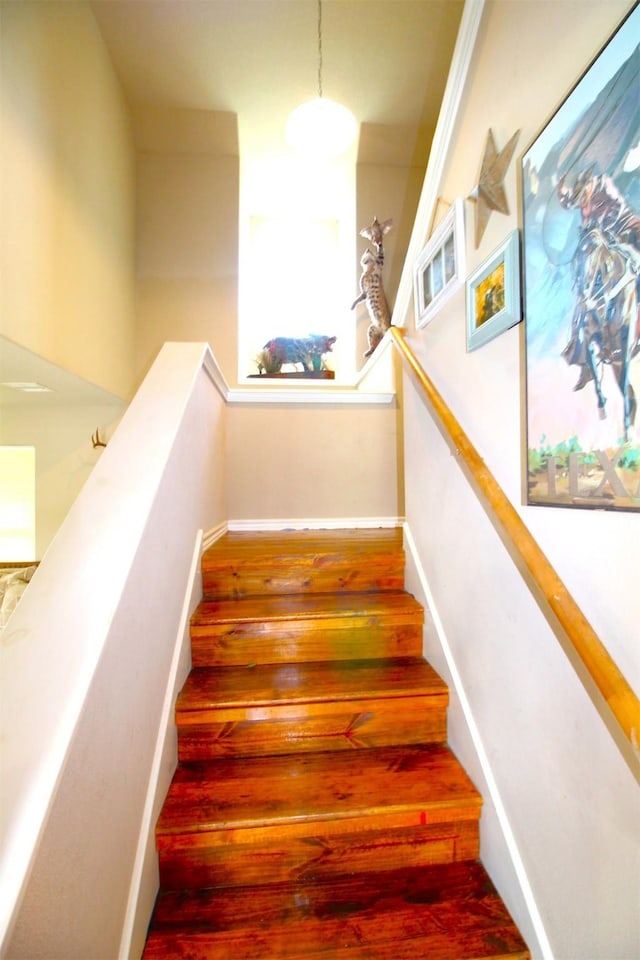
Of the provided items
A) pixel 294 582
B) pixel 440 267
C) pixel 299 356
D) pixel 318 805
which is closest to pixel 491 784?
pixel 318 805

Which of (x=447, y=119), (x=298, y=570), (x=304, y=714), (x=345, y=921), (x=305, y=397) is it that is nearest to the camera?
(x=345, y=921)

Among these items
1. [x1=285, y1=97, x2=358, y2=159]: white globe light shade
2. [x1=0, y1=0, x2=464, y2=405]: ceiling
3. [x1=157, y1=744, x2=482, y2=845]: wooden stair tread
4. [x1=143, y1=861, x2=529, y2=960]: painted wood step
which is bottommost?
[x1=143, y1=861, x2=529, y2=960]: painted wood step

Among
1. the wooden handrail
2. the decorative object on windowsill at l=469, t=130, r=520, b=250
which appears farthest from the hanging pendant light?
the wooden handrail

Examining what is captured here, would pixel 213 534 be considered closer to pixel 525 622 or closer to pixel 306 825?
pixel 306 825

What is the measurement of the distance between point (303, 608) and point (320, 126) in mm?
3261

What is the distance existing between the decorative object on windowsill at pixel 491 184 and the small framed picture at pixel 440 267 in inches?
2.9

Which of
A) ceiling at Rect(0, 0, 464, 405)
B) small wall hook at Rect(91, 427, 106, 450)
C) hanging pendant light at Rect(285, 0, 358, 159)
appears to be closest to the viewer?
ceiling at Rect(0, 0, 464, 405)

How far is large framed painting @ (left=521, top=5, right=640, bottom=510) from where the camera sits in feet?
2.11

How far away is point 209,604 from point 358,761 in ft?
2.43

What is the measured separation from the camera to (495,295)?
3.35 ft

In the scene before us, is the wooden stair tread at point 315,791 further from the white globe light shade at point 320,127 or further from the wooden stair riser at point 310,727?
the white globe light shade at point 320,127

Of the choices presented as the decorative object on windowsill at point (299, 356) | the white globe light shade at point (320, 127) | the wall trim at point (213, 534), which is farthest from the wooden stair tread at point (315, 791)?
the white globe light shade at point (320, 127)

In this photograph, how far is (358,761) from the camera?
1190mm

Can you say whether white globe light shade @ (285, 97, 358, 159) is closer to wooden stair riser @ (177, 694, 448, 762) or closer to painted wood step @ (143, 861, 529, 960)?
wooden stair riser @ (177, 694, 448, 762)
